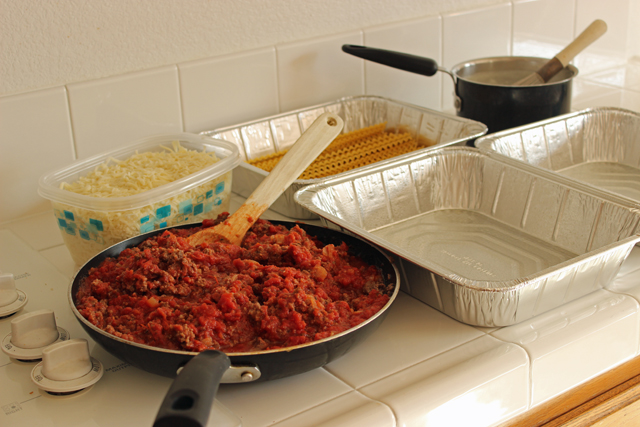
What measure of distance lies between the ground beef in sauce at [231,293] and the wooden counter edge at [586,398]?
0.25m

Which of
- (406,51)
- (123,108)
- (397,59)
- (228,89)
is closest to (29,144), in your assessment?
(123,108)

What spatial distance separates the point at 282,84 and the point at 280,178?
467mm

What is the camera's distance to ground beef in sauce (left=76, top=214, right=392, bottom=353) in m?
0.69

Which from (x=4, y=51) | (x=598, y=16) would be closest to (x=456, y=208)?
(x=4, y=51)

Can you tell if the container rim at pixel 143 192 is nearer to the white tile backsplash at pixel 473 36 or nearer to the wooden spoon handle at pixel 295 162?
the wooden spoon handle at pixel 295 162

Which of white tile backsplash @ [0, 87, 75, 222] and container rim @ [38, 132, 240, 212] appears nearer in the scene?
container rim @ [38, 132, 240, 212]

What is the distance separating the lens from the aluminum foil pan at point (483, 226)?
773 mm

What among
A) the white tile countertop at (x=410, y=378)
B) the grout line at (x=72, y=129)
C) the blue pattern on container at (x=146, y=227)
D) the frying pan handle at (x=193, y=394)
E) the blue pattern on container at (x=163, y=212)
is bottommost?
the white tile countertop at (x=410, y=378)

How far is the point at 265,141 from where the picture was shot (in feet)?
4.33

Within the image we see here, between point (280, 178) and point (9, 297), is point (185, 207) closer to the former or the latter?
point (280, 178)

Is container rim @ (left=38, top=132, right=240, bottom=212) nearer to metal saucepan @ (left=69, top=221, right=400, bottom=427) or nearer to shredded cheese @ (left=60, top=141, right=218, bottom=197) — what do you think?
shredded cheese @ (left=60, top=141, right=218, bottom=197)

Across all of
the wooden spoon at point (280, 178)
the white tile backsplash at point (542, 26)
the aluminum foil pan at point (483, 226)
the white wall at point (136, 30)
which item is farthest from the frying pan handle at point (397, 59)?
the white tile backsplash at point (542, 26)

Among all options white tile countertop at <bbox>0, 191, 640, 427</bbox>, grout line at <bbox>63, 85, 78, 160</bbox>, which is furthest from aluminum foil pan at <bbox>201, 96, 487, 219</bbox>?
white tile countertop at <bbox>0, 191, 640, 427</bbox>

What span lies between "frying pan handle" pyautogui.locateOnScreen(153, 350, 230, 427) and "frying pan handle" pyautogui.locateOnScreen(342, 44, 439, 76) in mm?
889
